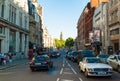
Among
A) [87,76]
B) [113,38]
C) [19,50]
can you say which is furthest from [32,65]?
[113,38]

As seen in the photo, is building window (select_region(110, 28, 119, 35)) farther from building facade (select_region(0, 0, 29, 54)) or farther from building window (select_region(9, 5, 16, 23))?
building window (select_region(9, 5, 16, 23))

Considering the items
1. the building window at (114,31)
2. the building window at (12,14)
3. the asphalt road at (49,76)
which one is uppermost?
the building window at (12,14)

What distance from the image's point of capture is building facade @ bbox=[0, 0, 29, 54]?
4847 cm

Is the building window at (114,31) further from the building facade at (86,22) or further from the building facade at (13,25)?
the building facade at (86,22)

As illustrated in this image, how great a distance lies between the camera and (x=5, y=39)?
4969cm

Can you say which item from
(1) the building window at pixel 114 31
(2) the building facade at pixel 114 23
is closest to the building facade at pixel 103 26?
(2) the building facade at pixel 114 23

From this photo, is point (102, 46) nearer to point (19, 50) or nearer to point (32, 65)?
point (19, 50)

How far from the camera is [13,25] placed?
180ft

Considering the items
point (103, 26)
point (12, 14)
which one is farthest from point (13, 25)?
point (103, 26)

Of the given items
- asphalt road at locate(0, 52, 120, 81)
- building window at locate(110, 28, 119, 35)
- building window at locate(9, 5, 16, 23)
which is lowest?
asphalt road at locate(0, 52, 120, 81)

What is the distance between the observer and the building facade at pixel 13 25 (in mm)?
48469

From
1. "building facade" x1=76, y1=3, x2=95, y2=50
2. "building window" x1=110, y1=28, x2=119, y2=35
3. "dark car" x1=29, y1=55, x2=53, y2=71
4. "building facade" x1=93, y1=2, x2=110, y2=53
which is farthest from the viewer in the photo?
"building facade" x1=76, y1=3, x2=95, y2=50

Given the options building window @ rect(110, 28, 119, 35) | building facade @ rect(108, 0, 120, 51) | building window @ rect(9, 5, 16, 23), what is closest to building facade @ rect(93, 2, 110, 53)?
building facade @ rect(108, 0, 120, 51)

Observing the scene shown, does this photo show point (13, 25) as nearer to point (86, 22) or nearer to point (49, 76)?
point (49, 76)
